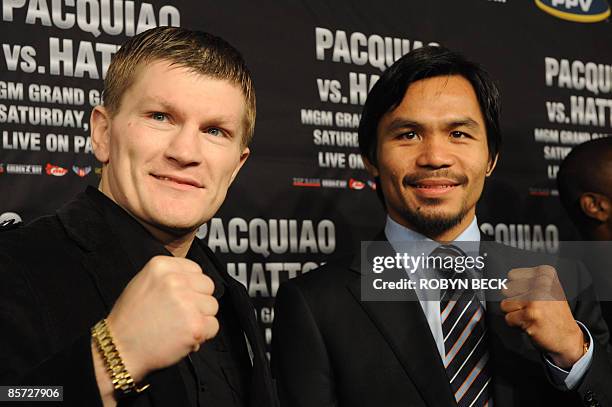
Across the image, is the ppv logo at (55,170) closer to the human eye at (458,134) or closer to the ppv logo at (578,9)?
the human eye at (458,134)

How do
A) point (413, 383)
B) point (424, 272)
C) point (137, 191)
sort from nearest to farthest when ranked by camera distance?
point (137, 191) → point (413, 383) → point (424, 272)

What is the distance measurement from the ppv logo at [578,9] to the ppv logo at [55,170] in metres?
1.87

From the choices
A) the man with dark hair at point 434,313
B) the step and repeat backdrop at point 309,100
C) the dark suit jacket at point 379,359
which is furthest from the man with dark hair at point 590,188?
the dark suit jacket at point 379,359

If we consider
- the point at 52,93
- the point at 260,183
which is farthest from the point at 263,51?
the point at 52,93

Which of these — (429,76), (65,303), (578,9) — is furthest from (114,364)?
(578,9)

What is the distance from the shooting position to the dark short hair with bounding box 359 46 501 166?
1833 millimetres

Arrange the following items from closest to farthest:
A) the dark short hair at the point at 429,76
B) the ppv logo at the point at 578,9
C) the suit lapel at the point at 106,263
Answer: the suit lapel at the point at 106,263 → the dark short hair at the point at 429,76 → the ppv logo at the point at 578,9

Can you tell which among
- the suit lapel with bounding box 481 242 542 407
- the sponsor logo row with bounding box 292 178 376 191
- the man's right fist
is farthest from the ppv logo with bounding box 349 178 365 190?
the man's right fist

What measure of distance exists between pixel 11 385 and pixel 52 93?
1.16 metres

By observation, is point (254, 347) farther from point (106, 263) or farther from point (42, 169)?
point (42, 169)

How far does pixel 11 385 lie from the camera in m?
0.92

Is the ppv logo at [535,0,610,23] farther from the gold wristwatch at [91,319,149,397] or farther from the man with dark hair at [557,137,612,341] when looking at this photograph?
the gold wristwatch at [91,319,149,397]

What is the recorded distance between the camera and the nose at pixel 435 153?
68.2 inches

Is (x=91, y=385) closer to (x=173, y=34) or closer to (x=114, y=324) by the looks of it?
(x=114, y=324)
